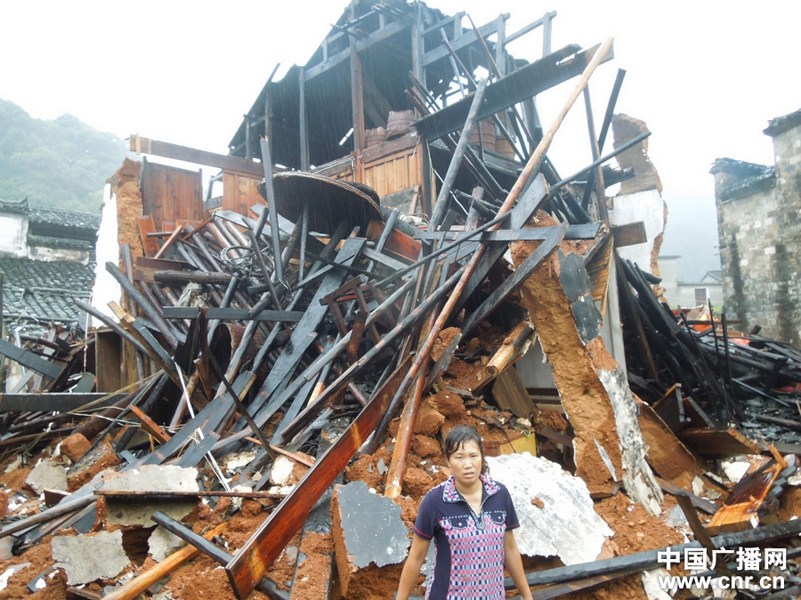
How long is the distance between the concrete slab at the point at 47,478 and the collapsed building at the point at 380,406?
18 millimetres

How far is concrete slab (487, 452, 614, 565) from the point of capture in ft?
10.8

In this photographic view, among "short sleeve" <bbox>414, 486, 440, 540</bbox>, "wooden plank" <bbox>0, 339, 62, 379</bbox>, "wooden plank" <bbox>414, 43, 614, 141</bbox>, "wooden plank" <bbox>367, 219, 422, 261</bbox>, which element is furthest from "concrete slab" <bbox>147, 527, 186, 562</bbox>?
"wooden plank" <bbox>414, 43, 614, 141</bbox>

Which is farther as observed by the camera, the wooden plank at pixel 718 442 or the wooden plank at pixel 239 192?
the wooden plank at pixel 239 192

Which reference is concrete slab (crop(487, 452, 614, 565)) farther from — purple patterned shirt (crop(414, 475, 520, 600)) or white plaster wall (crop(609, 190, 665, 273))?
white plaster wall (crop(609, 190, 665, 273))

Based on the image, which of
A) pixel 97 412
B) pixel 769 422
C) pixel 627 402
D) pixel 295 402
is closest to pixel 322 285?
pixel 295 402

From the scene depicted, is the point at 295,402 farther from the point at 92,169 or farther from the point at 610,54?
the point at 92,169

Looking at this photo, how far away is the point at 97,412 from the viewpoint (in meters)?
5.65

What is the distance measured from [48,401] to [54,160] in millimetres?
43337

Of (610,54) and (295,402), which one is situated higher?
(610,54)

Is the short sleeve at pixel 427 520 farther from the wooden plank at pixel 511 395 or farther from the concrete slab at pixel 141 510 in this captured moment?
the wooden plank at pixel 511 395

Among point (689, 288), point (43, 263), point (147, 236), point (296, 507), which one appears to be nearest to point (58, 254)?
point (43, 263)

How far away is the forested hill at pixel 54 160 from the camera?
36.2 meters

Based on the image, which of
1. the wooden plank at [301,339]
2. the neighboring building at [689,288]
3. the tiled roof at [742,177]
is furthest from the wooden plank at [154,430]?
the neighboring building at [689,288]

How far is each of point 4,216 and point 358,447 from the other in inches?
865
